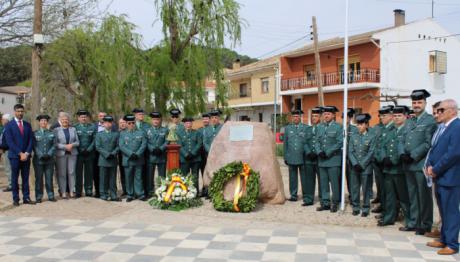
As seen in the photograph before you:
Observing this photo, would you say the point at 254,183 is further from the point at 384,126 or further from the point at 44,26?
the point at 44,26

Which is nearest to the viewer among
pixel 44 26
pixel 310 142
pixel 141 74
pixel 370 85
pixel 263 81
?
pixel 310 142

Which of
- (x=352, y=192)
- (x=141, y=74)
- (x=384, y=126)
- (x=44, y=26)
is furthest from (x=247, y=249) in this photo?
(x=44, y=26)

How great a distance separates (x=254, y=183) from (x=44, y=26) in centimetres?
852

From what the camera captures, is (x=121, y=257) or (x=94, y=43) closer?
(x=121, y=257)

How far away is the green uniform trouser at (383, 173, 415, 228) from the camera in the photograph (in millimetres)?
6410

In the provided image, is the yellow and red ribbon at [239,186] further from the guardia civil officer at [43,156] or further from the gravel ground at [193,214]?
the guardia civil officer at [43,156]

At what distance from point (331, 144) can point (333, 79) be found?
2077 cm

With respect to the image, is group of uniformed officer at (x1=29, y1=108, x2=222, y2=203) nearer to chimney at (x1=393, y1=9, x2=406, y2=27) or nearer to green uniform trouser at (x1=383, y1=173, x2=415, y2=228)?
green uniform trouser at (x1=383, y1=173, x2=415, y2=228)

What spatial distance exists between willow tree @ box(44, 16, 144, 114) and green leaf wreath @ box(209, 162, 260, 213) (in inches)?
200

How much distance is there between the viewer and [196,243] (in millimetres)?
5652

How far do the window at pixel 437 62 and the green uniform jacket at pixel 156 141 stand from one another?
2364 centimetres

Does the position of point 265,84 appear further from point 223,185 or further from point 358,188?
point 358,188

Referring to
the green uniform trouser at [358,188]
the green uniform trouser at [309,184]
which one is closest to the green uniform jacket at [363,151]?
the green uniform trouser at [358,188]

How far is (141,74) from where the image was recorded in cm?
1167
